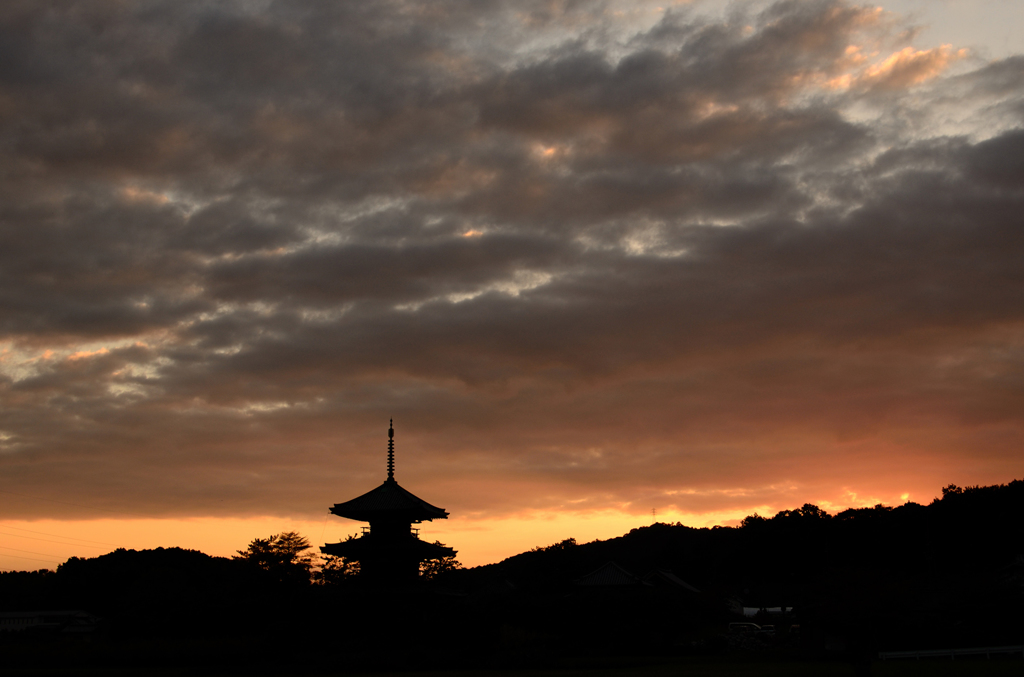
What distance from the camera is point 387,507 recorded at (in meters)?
62.6

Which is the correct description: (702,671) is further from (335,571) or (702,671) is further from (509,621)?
(335,571)

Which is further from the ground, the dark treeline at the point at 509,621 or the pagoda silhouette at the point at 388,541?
the pagoda silhouette at the point at 388,541

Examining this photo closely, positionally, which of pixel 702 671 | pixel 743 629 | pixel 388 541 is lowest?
pixel 702 671

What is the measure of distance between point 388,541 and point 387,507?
2.63 meters

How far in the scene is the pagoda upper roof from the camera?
205ft

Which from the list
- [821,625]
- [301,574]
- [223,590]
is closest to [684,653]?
[821,625]

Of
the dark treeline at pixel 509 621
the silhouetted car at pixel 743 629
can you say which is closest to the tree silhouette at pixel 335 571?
the dark treeline at pixel 509 621

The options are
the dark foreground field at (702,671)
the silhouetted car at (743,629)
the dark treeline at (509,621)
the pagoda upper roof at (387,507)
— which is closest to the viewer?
the dark foreground field at (702,671)

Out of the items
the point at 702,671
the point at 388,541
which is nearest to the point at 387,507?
the point at 388,541

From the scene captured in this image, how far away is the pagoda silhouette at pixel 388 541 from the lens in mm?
62125

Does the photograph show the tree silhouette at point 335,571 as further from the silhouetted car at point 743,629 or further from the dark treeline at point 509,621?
the silhouetted car at point 743,629

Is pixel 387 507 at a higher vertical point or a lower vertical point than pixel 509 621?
higher

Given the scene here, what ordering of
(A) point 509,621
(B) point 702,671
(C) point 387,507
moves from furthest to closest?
1. (C) point 387,507
2. (A) point 509,621
3. (B) point 702,671

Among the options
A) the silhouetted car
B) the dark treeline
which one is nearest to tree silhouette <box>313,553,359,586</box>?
the dark treeline
